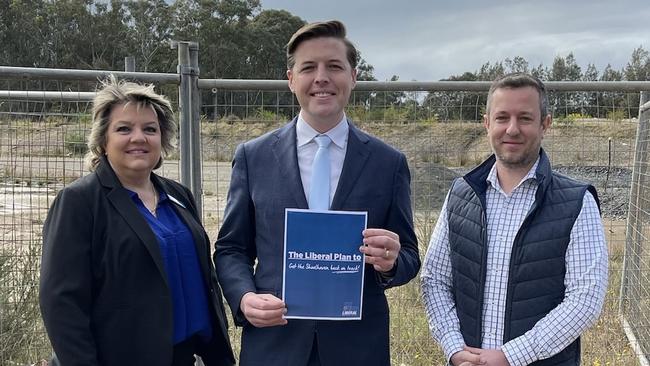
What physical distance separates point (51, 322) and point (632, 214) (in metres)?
4.89

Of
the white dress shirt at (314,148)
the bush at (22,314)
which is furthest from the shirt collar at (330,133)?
the bush at (22,314)

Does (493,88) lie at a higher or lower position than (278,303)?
higher

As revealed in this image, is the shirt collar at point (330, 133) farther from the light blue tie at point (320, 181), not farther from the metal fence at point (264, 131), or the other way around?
the metal fence at point (264, 131)

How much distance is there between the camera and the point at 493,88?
2.61m

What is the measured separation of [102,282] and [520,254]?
157 cm

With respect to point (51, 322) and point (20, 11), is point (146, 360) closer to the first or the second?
point (51, 322)

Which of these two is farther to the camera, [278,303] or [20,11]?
[20,11]

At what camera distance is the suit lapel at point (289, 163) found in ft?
8.23

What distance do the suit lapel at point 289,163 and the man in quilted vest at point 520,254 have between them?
68 cm

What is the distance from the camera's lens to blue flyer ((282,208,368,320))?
2.40 m

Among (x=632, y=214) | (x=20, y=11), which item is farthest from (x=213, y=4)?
(x=632, y=214)

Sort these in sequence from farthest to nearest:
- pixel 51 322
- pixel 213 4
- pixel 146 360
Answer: pixel 213 4 < pixel 146 360 < pixel 51 322

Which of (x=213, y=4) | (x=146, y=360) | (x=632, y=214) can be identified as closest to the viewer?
(x=146, y=360)

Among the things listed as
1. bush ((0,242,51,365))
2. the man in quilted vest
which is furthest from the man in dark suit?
bush ((0,242,51,365))
